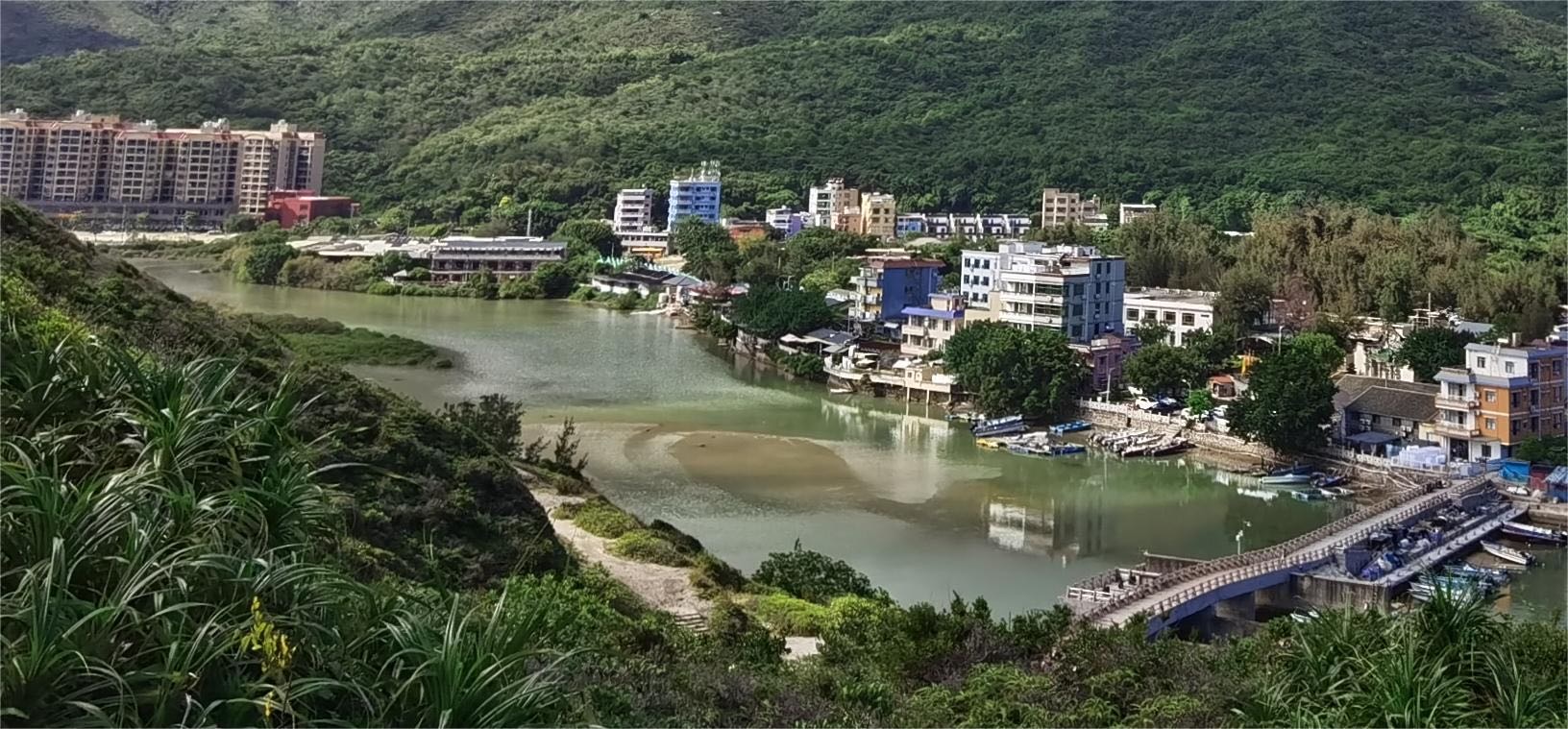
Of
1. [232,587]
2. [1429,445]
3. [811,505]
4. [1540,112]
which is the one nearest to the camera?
[232,587]

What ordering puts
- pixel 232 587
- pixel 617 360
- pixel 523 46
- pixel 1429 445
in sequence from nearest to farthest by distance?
pixel 232 587 < pixel 1429 445 < pixel 617 360 < pixel 523 46

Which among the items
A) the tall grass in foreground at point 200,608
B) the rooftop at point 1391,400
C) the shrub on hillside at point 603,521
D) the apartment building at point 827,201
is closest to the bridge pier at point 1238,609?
the shrub on hillside at point 603,521

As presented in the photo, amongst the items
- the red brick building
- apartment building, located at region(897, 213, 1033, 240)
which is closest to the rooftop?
apartment building, located at region(897, 213, 1033, 240)

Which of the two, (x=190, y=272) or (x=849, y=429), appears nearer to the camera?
(x=849, y=429)

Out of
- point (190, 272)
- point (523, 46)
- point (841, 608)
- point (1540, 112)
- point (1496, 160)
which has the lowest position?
point (841, 608)

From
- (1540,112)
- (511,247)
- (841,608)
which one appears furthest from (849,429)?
(1540,112)

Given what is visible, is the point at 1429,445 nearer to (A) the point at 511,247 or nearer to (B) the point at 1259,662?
(B) the point at 1259,662

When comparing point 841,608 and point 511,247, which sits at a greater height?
point 511,247

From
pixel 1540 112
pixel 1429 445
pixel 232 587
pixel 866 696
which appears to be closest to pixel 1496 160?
pixel 1540 112

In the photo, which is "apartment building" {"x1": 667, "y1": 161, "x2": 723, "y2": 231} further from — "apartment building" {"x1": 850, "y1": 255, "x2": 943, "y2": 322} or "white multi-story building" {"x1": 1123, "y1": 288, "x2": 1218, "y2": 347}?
"white multi-story building" {"x1": 1123, "y1": 288, "x2": 1218, "y2": 347}
